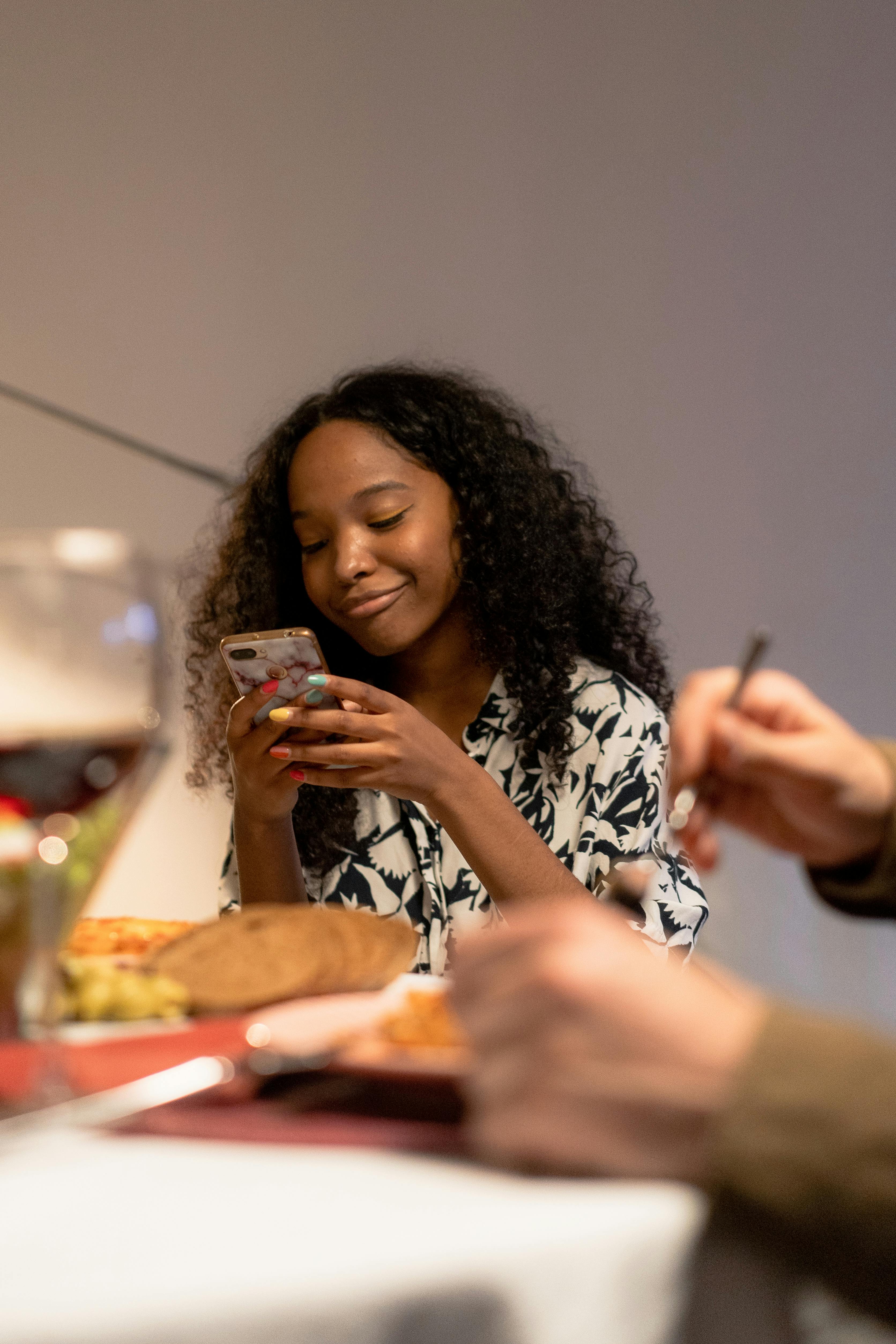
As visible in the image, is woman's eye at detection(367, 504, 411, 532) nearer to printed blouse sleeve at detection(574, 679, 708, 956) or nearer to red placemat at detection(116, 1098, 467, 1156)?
printed blouse sleeve at detection(574, 679, 708, 956)

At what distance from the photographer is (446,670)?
1639 millimetres

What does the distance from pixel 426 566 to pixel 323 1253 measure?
1.22 m

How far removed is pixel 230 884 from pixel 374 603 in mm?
372

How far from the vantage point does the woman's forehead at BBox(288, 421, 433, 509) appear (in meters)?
1.50

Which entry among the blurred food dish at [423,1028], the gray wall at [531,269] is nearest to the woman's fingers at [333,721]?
the blurred food dish at [423,1028]

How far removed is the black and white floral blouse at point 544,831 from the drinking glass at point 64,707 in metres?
0.92

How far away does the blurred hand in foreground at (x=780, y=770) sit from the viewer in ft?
1.77

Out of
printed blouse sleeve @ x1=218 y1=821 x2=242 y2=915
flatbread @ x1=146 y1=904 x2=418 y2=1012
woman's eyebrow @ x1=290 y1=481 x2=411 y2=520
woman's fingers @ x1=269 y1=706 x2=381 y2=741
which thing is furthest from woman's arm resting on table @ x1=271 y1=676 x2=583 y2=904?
flatbread @ x1=146 y1=904 x2=418 y2=1012

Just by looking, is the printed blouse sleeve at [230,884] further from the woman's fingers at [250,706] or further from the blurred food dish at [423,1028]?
the blurred food dish at [423,1028]

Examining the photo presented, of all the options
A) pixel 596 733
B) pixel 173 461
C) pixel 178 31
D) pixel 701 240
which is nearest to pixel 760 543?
pixel 701 240

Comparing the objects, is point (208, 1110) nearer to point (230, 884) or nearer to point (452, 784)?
point (452, 784)

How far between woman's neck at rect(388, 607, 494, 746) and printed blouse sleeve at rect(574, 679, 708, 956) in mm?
194

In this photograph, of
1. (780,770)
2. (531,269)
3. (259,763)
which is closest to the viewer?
(780,770)

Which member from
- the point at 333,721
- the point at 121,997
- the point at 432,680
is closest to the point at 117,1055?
the point at 121,997
